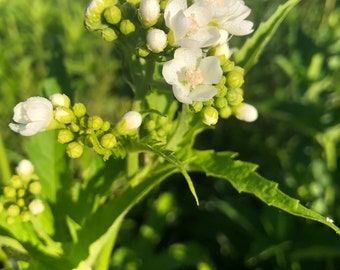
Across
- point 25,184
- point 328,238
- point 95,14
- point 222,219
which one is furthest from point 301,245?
point 95,14

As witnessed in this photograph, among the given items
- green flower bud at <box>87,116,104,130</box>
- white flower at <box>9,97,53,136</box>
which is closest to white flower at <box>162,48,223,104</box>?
green flower bud at <box>87,116,104,130</box>

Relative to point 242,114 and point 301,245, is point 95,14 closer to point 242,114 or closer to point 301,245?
point 242,114

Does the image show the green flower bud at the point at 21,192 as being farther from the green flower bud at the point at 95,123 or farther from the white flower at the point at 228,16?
the white flower at the point at 228,16

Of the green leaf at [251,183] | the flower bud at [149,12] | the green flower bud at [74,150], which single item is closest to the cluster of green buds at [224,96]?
the green leaf at [251,183]

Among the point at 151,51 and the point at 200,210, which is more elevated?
the point at 151,51

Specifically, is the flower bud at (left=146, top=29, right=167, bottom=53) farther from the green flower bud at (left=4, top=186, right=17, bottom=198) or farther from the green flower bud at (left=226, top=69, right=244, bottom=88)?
the green flower bud at (left=4, top=186, right=17, bottom=198)
